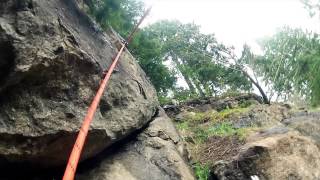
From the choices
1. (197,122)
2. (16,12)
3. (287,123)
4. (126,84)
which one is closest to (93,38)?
(126,84)

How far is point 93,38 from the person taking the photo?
→ 29.7 feet

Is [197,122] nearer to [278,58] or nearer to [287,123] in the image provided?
[287,123]

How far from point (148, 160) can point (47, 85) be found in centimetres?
292

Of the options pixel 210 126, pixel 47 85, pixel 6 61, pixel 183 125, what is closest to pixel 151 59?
pixel 183 125

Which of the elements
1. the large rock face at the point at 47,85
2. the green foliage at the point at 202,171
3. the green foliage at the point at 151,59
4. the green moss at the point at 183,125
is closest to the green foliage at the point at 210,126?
the green moss at the point at 183,125

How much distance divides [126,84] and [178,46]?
16514 millimetres

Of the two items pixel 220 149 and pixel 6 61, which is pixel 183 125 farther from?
pixel 6 61

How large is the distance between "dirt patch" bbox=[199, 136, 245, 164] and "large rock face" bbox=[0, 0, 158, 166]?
315cm

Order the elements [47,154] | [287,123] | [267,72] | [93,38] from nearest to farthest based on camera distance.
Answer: [47,154]
[93,38]
[287,123]
[267,72]

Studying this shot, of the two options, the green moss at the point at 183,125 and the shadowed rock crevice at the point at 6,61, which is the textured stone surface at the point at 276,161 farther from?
the shadowed rock crevice at the point at 6,61

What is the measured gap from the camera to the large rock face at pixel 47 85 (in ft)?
22.2

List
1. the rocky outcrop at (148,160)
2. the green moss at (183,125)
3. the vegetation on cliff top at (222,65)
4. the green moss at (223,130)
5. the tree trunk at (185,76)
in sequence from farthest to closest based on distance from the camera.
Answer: the tree trunk at (185,76), the vegetation on cliff top at (222,65), the green moss at (183,125), the green moss at (223,130), the rocky outcrop at (148,160)

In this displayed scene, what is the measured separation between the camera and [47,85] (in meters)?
7.25

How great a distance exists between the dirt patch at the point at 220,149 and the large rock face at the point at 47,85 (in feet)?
10.3
